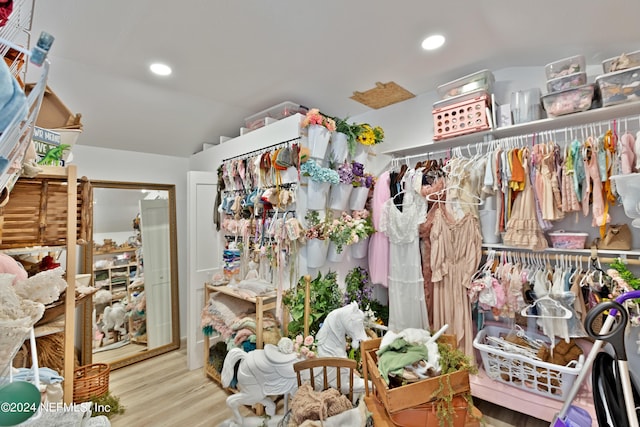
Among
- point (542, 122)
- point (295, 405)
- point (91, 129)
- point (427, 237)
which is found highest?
point (91, 129)

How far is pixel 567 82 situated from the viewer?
6.59 feet

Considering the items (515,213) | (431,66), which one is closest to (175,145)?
(431,66)

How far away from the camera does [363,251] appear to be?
9.41ft

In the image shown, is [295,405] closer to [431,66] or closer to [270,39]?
[270,39]

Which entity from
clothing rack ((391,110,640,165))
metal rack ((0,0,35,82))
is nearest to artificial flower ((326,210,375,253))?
clothing rack ((391,110,640,165))

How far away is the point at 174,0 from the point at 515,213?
8.63 feet

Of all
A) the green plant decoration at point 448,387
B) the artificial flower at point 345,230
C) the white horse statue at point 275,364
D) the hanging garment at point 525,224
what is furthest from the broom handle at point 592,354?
the artificial flower at point 345,230

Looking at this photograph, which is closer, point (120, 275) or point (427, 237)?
point (427, 237)

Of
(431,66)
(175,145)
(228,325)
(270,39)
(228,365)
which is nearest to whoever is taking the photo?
(270,39)

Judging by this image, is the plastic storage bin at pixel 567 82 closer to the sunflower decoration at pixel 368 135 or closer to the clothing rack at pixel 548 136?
the clothing rack at pixel 548 136

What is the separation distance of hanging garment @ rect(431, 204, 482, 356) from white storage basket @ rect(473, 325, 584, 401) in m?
0.18

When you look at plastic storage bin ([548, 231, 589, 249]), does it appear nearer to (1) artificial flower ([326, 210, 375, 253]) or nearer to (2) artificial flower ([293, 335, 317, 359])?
(1) artificial flower ([326, 210, 375, 253])

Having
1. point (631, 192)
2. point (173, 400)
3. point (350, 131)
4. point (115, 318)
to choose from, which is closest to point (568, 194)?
point (631, 192)

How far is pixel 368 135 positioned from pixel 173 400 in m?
2.90
